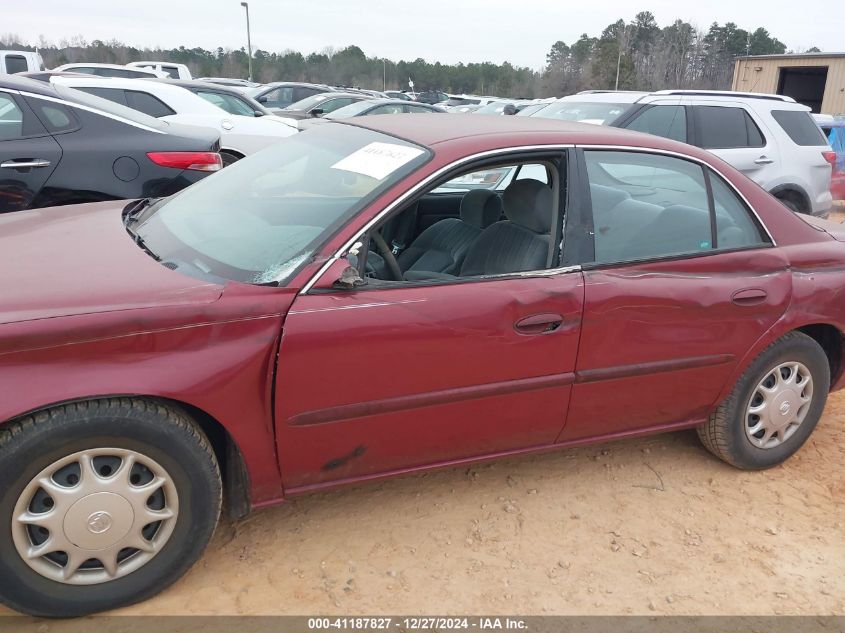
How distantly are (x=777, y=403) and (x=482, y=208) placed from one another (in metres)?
1.70

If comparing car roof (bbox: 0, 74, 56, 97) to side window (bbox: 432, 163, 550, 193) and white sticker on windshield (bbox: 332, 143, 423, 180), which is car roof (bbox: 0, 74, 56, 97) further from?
white sticker on windshield (bbox: 332, 143, 423, 180)

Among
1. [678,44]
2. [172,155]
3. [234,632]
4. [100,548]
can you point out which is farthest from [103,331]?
[678,44]

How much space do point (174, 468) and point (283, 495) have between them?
420 millimetres

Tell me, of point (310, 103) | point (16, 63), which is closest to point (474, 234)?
point (310, 103)

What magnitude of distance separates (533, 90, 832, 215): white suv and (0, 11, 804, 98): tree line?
34855 millimetres

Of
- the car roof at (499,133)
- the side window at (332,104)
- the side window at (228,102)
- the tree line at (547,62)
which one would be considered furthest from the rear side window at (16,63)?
the tree line at (547,62)

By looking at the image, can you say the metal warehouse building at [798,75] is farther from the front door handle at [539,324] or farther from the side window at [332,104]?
the front door handle at [539,324]

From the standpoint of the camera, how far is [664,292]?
291 cm

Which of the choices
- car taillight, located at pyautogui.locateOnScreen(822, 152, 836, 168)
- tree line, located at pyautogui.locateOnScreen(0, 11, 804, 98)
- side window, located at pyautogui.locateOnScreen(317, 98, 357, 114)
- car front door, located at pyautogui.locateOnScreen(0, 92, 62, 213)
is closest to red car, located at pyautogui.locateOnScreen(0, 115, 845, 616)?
car front door, located at pyautogui.locateOnScreen(0, 92, 62, 213)

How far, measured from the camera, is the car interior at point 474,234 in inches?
112

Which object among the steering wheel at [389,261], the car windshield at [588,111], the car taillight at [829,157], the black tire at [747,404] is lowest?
the black tire at [747,404]

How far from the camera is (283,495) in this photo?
2535mm

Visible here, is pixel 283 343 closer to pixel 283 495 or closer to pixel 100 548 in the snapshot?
pixel 283 495

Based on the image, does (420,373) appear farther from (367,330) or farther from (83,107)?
(83,107)
